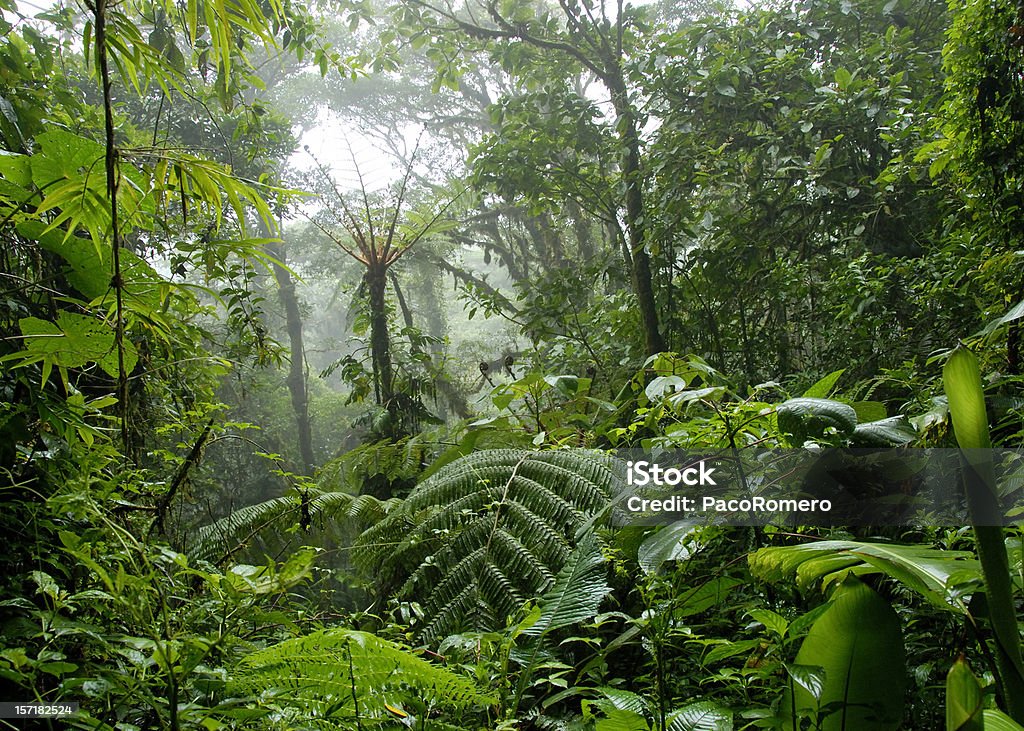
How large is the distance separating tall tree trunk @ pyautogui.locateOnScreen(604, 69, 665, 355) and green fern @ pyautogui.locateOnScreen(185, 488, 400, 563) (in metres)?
1.55

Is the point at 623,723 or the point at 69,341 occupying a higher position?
the point at 69,341

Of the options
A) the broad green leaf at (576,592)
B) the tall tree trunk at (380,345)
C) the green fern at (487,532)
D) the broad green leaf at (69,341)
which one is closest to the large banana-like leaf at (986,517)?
the broad green leaf at (576,592)

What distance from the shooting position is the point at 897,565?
2.03 ft


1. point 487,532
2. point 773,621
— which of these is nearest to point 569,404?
point 487,532

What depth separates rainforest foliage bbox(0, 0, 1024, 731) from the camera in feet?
2.39

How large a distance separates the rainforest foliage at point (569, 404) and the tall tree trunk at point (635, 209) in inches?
0.9

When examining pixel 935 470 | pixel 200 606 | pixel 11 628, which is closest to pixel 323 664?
pixel 200 606

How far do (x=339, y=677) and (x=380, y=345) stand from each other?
107 inches

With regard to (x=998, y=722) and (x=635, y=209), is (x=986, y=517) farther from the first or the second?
(x=635, y=209)

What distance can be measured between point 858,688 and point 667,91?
9.63ft

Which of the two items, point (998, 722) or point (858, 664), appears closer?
point (998, 722)

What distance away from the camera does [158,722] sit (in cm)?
81

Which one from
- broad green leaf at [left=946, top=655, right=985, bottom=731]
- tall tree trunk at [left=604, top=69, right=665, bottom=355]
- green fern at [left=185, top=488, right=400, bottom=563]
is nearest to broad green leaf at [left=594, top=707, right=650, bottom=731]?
broad green leaf at [left=946, top=655, right=985, bottom=731]

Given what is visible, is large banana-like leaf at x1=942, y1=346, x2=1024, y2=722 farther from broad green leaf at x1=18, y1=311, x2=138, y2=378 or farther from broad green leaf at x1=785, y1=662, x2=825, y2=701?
broad green leaf at x1=18, y1=311, x2=138, y2=378
